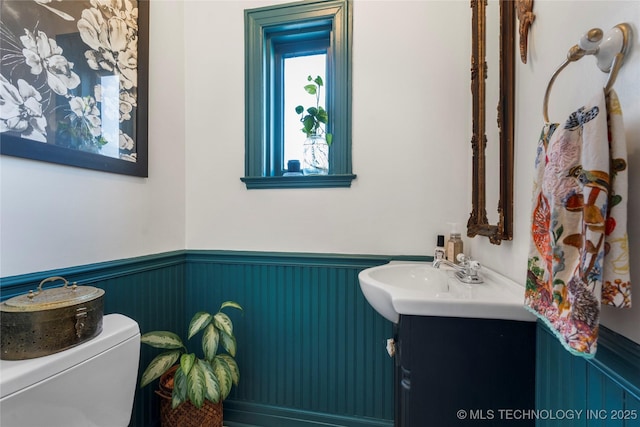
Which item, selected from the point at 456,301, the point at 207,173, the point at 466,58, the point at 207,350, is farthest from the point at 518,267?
the point at 207,173

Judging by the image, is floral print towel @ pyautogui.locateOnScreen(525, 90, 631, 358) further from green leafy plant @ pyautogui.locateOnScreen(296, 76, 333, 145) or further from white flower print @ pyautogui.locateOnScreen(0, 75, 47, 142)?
white flower print @ pyautogui.locateOnScreen(0, 75, 47, 142)

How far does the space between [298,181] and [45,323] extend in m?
1.06

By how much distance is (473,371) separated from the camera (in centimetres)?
78

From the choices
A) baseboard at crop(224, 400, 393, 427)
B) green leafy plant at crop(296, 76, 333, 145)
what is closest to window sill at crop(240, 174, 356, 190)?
green leafy plant at crop(296, 76, 333, 145)

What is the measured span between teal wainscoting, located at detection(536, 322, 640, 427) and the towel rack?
47 centimetres

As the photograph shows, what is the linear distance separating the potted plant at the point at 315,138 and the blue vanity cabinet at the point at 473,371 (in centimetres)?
98

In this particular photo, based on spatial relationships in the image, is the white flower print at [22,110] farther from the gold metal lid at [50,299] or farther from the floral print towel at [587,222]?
the floral print towel at [587,222]

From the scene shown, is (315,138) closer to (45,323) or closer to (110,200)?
(110,200)

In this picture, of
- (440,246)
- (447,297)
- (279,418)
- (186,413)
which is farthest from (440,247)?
(186,413)

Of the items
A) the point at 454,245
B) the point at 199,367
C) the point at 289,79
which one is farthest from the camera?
the point at 289,79

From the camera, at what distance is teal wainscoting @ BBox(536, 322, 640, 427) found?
1.59 ft

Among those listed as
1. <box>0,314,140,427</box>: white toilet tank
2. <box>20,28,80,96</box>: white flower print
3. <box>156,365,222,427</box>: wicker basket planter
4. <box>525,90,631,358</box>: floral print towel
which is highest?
<box>20,28,80,96</box>: white flower print

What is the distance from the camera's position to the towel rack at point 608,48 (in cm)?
50

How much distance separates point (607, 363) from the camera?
522 millimetres
